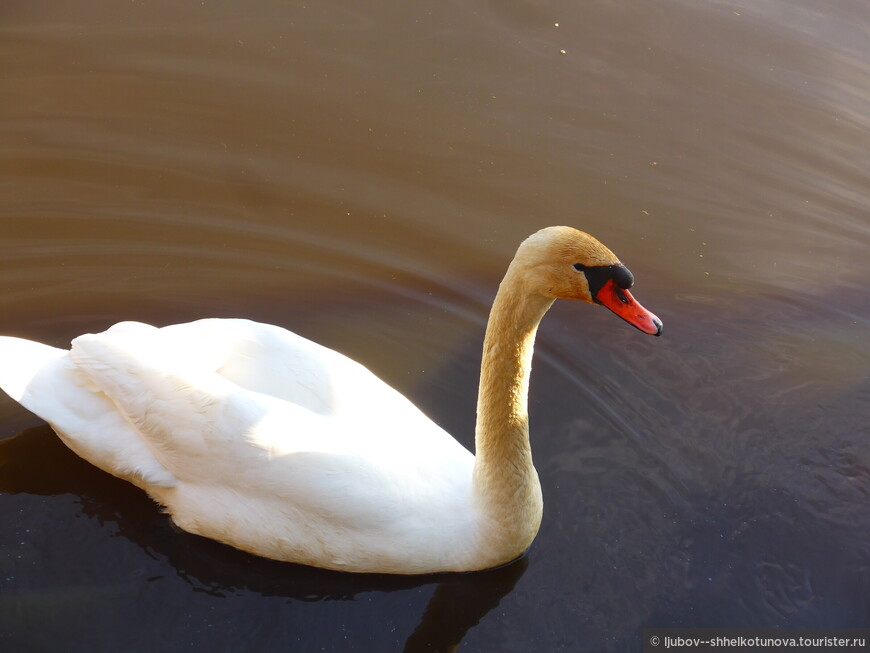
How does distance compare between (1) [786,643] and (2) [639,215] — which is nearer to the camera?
(1) [786,643]

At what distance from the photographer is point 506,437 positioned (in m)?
4.84

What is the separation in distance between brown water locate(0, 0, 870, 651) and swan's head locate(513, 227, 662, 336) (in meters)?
1.71

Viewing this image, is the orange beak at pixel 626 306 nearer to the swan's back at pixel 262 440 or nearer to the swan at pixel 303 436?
the swan at pixel 303 436

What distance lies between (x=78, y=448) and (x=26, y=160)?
3.07 meters

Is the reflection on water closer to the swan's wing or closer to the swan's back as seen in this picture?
the swan's back

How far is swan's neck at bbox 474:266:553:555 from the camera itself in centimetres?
460

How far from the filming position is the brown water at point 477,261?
5020mm

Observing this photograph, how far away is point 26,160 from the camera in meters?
7.31

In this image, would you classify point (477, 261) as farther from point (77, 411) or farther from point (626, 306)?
point (77, 411)

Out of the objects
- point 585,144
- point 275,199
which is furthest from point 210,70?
point 585,144

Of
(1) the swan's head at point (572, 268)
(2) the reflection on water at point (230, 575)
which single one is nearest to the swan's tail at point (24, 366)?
(2) the reflection on water at point (230, 575)

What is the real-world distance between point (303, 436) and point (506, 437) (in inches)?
39.8

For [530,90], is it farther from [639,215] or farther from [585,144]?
[639,215]

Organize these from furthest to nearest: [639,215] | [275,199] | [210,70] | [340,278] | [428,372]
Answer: [210,70] < [639,215] < [275,199] < [340,278] < [428,372]
